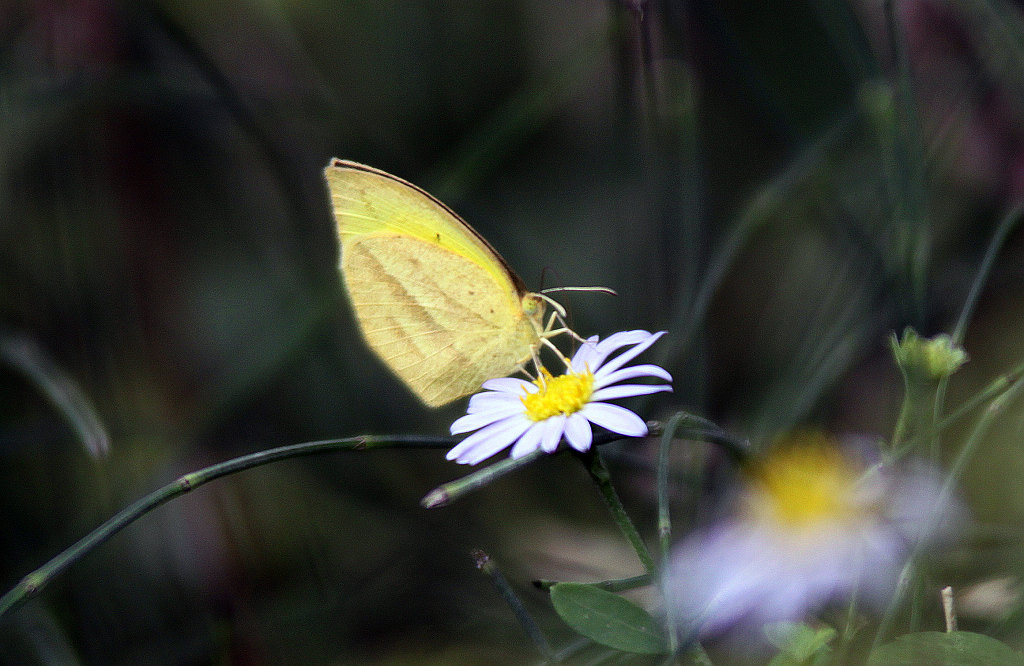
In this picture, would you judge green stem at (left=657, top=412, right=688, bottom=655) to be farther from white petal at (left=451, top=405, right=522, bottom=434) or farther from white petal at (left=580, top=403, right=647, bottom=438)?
white petal at (left=451, top=405, right=522, bottom=434)

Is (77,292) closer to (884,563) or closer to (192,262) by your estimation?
(192,262)

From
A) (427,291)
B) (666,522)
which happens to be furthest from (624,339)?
(427,291)

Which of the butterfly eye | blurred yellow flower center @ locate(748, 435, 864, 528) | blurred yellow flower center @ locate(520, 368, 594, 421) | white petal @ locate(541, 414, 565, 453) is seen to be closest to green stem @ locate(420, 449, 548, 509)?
white petal @ locate(541, 414, 565, 453)

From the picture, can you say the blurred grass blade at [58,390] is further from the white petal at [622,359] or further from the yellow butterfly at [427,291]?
the white petal at [622,359]

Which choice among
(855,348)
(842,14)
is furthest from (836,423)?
(842,14)

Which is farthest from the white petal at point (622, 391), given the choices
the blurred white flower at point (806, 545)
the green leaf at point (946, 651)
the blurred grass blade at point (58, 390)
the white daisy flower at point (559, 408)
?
the blurred grass blade at point (58, 390)

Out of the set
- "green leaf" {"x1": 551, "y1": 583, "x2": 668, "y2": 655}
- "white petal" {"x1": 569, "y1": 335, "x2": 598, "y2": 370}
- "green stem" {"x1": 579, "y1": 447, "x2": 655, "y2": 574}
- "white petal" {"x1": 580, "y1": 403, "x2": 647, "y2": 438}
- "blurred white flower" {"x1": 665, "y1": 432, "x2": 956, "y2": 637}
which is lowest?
"blurred white flower" {"x1": 665, "y1": 432, "x2": 956, "y2": 637}
